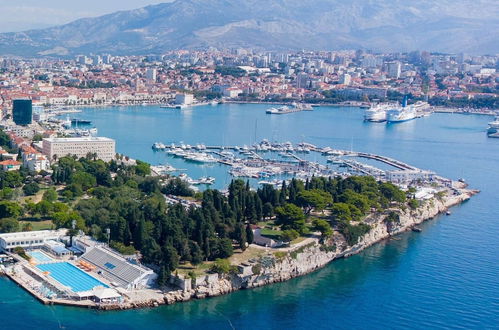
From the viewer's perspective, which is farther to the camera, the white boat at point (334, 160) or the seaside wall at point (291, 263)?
the white boat at point (334, 160)

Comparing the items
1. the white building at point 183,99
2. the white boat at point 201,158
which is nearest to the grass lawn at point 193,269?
the white boat at point 201,158

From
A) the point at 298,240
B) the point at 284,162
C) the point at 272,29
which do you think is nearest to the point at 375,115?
the point at 284,162

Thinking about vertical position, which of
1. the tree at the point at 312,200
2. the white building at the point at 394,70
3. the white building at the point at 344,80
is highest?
the white building at the point at 394,70

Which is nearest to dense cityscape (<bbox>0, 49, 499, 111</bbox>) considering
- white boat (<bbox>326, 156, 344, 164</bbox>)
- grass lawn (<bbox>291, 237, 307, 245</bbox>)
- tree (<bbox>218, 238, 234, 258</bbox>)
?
white boat (<bbox>326, 156, 344, 164</bbox>)

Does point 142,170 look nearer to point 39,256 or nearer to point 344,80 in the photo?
point 39,256

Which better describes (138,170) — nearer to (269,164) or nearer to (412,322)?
(269,164)

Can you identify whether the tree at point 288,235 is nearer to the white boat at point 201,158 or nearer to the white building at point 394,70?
the white boat at point 201,158

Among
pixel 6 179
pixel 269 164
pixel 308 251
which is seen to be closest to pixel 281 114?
pixel 269 164
